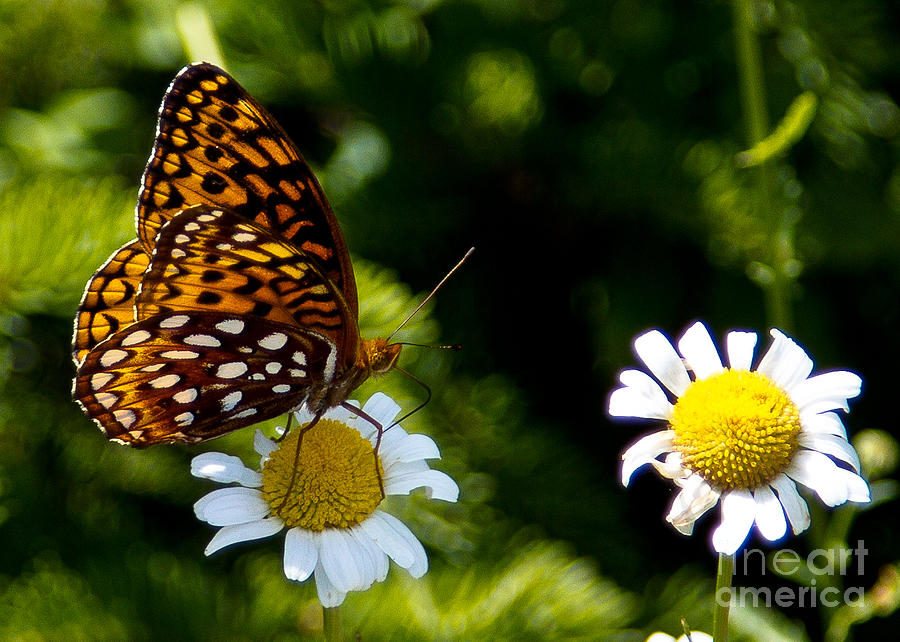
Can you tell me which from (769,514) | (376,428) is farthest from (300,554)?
(769,514)

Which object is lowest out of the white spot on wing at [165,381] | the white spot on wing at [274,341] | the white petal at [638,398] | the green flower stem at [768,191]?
the white spot on wing at [165,381]

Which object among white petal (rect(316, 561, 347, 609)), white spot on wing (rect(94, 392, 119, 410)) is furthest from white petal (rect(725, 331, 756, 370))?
white spot on wing (rect(94, 392, 119, 410))

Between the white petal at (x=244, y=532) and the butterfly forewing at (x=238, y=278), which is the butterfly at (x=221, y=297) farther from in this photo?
the white petal at (x=244, y=532)

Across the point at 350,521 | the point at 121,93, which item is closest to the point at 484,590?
the point at 350,521

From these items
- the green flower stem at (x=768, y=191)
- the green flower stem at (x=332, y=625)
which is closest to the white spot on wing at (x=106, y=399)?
the green flower stem at (x=332, y=625)

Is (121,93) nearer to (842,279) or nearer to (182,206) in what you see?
(182,206)

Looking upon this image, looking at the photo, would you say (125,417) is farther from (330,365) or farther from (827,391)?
(827,391)

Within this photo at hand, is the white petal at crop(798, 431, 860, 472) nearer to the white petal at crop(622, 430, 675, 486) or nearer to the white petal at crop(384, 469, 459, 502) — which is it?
the white petal at crop(622, 430, 675, 486)
